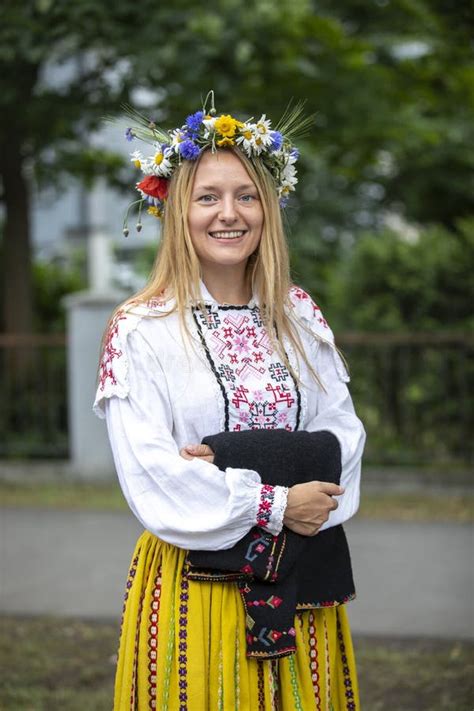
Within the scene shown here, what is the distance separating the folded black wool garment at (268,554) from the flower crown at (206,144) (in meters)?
0.69

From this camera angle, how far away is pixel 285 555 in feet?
8.23

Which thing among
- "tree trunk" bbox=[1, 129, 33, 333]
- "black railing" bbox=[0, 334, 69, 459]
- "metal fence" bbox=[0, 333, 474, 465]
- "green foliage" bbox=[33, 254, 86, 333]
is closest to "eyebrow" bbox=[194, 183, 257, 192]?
"metal fence" bbox=[0, 333, 474, 465]

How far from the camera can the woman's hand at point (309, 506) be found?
98.5 inches

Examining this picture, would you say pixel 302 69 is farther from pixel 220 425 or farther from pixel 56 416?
pixel 220 425

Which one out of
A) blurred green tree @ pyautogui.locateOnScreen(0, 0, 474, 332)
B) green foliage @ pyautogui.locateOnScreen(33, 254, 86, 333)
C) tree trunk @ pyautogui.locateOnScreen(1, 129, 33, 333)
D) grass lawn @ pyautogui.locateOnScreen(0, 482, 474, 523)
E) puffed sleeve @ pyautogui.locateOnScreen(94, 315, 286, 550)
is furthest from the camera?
green foliage @ pyautogui.locateOnScreen(33, 254, 86, 333)

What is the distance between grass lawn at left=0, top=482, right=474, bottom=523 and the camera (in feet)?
25.5

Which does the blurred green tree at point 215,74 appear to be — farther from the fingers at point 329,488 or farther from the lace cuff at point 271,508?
the lace cuff at point 271,508

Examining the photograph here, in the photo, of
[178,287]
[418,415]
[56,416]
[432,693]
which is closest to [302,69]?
[418,415]

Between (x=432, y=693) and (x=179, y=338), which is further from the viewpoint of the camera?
(x=432, y=693)

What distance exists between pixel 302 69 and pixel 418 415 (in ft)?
10.9

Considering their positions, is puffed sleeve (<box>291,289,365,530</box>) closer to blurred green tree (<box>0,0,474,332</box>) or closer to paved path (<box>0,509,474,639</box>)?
paved path (<box>0,509,474,639</box>)

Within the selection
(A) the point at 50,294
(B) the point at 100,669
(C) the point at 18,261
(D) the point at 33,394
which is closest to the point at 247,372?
(B) the point at 100,669

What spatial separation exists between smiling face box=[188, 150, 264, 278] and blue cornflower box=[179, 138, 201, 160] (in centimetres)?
3

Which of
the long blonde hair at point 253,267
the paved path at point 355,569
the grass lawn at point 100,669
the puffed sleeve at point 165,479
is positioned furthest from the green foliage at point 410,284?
the puffed sleeve at point 165,479
